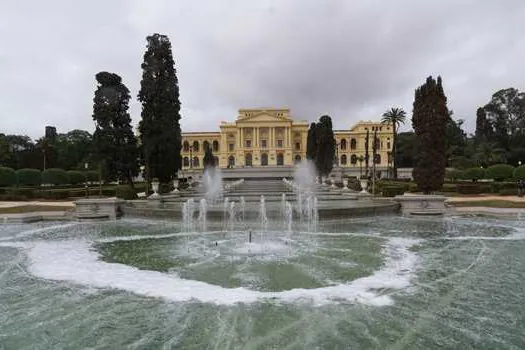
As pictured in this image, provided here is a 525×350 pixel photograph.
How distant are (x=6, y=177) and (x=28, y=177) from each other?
7.95 feet

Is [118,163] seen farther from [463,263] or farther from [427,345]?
[427,345]

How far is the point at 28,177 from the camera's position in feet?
123

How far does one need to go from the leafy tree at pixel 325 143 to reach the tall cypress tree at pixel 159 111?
16734 millimetres

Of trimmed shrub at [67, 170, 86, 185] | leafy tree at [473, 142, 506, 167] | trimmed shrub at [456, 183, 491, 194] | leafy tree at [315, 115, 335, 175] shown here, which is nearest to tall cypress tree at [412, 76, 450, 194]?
trimmed shrub at [456, 183, 491, 194]

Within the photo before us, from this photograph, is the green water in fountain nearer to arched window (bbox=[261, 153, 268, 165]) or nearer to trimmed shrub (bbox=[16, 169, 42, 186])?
trimmed shrub (bbox=[16, 169, 42, 186])

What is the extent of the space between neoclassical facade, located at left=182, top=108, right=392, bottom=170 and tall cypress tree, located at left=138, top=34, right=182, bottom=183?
60.4 m

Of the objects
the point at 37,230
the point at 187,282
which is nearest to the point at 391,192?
the point at 37,230

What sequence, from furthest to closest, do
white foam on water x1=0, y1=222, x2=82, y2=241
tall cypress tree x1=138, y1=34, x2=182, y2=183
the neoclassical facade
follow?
the neoclassical facade → tall cypress tree x1=138, y1=34, x2=182, y2=183 → white foam on water x1=0, y1=222, x2=82, y2=241

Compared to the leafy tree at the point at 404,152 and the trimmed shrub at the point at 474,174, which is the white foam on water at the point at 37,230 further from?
the leafy tree at the point at 404,152

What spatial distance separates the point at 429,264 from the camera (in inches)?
366

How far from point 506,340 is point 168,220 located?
43.9 ft

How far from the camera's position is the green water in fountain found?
5.36 meters

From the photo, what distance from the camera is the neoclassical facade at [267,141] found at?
302 feet

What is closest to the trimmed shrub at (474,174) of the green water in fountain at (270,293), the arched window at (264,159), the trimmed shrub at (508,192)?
the trimmed shrub at (508,192)
